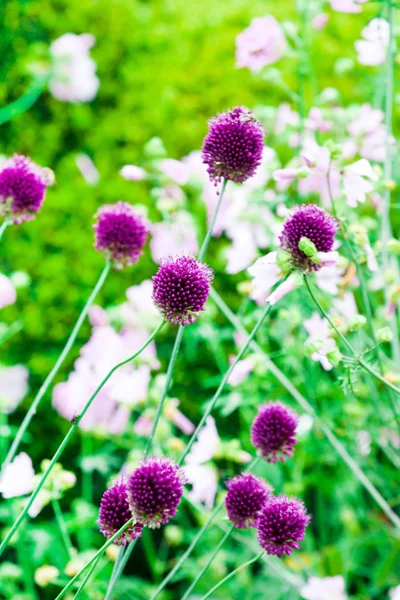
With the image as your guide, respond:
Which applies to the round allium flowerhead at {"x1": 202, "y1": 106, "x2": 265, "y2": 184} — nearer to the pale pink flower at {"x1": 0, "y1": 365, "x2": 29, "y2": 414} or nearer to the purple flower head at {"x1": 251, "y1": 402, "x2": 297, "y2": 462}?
the purple flower head at {"x1": 251, "y1": 402, "x2": 297, "y2": 462}

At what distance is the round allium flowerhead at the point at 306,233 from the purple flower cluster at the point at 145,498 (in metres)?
0.21

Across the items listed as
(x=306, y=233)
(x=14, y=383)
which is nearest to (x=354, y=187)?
(x=306, y=233)

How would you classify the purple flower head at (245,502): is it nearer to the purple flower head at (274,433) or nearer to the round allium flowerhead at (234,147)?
the purple flower head at (274,433)

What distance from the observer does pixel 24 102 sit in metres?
1.53

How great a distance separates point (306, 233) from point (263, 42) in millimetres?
610

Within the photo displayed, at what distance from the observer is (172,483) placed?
561 mm

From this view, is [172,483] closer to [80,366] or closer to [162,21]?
[80,366]

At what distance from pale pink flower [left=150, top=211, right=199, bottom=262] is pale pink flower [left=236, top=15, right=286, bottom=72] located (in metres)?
0.29

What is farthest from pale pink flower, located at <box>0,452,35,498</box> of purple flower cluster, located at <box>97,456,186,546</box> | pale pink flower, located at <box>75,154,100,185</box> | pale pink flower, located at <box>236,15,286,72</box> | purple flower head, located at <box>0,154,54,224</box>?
pale pink flower, located at <box>75,154,100,185</box>

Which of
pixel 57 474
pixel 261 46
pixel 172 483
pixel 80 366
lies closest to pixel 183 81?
pixel 261 46

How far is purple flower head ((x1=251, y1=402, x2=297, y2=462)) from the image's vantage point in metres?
0.71

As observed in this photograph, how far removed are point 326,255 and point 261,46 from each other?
0.64 m

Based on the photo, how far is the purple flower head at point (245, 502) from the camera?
67 centimetres

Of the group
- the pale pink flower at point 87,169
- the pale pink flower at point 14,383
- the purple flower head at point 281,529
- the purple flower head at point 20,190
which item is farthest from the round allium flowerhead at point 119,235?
the pale pink flower at point 87,169
